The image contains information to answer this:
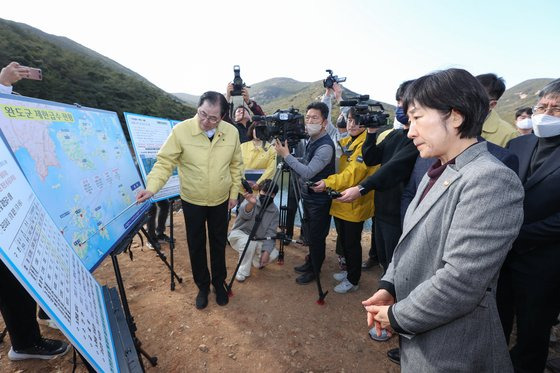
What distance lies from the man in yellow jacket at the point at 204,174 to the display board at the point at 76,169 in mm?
292

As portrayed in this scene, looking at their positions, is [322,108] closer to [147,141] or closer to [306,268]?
[306,268]

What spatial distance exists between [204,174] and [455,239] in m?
2.30

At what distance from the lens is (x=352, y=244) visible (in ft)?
10.6

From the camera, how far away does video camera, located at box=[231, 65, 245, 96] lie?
13.4ft

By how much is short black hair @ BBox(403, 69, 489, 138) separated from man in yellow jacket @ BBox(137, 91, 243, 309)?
1983 mm

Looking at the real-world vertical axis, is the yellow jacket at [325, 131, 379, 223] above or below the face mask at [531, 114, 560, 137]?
below

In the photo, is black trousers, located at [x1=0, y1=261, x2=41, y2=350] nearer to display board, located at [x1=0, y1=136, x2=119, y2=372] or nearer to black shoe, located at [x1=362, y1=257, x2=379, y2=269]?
display board, located at [x1=0, y1=136, x2=119, y2=372]

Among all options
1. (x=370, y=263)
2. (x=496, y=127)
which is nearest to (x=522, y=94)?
(x=370, y=263)

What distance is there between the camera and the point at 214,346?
2609 mm

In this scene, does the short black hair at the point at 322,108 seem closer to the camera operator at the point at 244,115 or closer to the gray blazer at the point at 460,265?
the camera operator at the point at 244,115

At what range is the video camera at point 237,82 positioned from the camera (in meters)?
4.09

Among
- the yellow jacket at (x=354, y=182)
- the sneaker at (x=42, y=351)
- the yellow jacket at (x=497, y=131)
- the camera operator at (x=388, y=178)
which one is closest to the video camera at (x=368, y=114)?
the camera operator at (x=388, y=178)

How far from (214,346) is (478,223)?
8.30 ft

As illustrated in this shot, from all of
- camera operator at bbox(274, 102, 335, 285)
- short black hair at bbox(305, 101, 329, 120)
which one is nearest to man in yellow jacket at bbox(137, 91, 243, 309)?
camera operator at bbox(274, 102, 335, 285)
